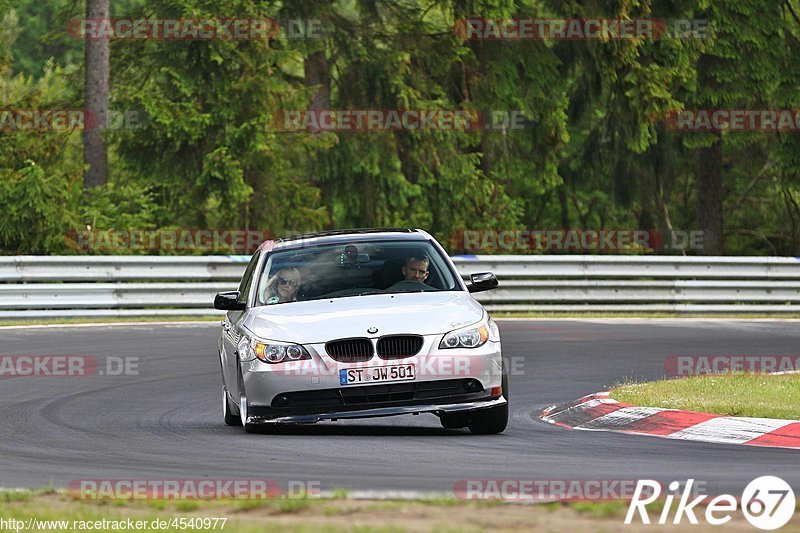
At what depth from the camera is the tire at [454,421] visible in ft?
37.9

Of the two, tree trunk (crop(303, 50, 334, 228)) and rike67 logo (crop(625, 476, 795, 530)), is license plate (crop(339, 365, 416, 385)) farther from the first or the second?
tree trunk (crop(303, 50, 334, 228))

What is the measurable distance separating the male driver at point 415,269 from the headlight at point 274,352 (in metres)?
1.49

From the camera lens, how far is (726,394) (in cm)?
1328

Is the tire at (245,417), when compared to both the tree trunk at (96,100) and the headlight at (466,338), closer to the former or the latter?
the headlight at (466,338)

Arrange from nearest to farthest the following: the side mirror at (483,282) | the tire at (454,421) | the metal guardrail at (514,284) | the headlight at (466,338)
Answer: the headlight at (466,338) < the tire at (454,421) < the side mirror at (483,282) < the metal guardrail at (514,284)

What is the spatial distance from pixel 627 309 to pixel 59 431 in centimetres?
1643

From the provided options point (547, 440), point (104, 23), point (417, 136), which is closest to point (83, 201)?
point (104, 23)

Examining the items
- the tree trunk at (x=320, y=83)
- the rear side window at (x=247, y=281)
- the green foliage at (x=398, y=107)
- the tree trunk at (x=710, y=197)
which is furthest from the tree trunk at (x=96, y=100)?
the rear side window at (x=247, y=281)

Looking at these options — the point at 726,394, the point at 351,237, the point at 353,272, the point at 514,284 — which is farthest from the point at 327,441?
the point at 514,284

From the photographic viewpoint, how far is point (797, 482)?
320 inches

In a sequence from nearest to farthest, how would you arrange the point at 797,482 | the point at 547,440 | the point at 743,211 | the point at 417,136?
the point at 797,482 < the point at 547,440 < the point at 417,136 < the point at 743,211

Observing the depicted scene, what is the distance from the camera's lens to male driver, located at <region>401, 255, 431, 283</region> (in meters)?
12.1

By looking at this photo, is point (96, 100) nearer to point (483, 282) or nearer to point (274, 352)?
point (483, 282)

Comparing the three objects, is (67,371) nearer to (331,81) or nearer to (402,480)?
(402,480)
